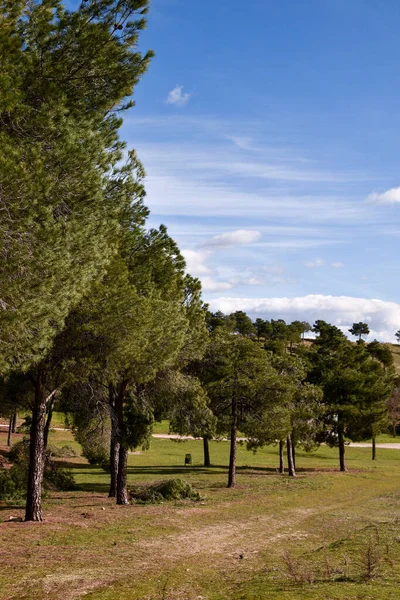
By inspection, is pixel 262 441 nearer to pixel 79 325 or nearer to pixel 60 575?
pixel 79 325

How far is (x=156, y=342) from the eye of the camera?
2169 centimetres

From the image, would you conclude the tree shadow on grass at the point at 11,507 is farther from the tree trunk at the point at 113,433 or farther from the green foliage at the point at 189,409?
the green foliage at the point at 189,409

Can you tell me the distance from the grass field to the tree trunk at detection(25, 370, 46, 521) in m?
0.86

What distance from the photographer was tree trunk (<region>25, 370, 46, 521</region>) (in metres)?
19.8

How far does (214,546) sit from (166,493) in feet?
37.0

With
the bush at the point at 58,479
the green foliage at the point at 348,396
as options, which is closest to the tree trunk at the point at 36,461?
the bush at the point at 58,479

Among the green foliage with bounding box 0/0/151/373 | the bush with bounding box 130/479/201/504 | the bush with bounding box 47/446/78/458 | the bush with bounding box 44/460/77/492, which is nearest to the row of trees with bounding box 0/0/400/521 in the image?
the green foliage with bounding box 0/0/151/373

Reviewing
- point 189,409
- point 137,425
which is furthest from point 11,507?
point 189,409

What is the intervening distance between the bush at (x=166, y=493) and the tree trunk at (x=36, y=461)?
7.57m

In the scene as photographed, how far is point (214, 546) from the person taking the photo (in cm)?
1673

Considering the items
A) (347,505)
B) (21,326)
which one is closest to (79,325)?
(21,326)

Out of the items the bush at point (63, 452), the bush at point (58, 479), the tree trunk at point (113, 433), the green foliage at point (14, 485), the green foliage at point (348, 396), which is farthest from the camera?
the bush at point (63, 452)

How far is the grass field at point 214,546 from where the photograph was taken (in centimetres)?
1093

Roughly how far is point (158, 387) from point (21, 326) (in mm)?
15020
